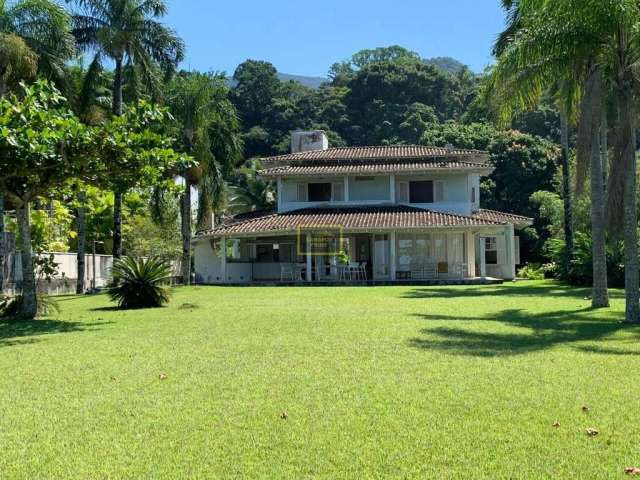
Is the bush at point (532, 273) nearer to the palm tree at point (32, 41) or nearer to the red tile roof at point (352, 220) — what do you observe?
the red tile roof at point (352, 220)

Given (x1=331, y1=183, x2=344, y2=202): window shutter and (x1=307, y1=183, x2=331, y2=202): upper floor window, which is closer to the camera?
(x1=331, y1=183, x2=344, y2=202): window shutter

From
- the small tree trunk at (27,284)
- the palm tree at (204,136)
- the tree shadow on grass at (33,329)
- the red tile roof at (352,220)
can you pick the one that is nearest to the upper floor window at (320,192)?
the red tile roof at (352,220)

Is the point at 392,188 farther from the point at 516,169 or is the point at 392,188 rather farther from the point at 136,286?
the point at 516,169

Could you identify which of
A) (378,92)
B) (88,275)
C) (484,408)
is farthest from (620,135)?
(378,92)

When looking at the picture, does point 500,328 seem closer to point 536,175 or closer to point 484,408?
point 484,408

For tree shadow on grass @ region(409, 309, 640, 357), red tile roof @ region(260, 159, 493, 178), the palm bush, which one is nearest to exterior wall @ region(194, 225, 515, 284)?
red tile roof @ region(260, 159, 493, 178)

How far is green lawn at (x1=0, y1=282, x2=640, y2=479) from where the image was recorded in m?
4.91

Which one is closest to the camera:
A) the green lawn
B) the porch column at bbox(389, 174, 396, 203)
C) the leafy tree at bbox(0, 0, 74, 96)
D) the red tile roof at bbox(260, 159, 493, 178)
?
the green lawn

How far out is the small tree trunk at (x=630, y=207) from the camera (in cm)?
1372

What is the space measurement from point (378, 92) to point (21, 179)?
56344 millimetres

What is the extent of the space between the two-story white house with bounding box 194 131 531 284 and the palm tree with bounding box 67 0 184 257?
8364mm

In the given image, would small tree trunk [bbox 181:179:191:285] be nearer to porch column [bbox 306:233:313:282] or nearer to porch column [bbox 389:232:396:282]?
porch column [bbox 306:233:313:282]

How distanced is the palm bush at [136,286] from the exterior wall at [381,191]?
1660 centimetres

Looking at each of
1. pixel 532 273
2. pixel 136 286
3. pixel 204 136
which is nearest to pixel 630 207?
pixel 136 286
